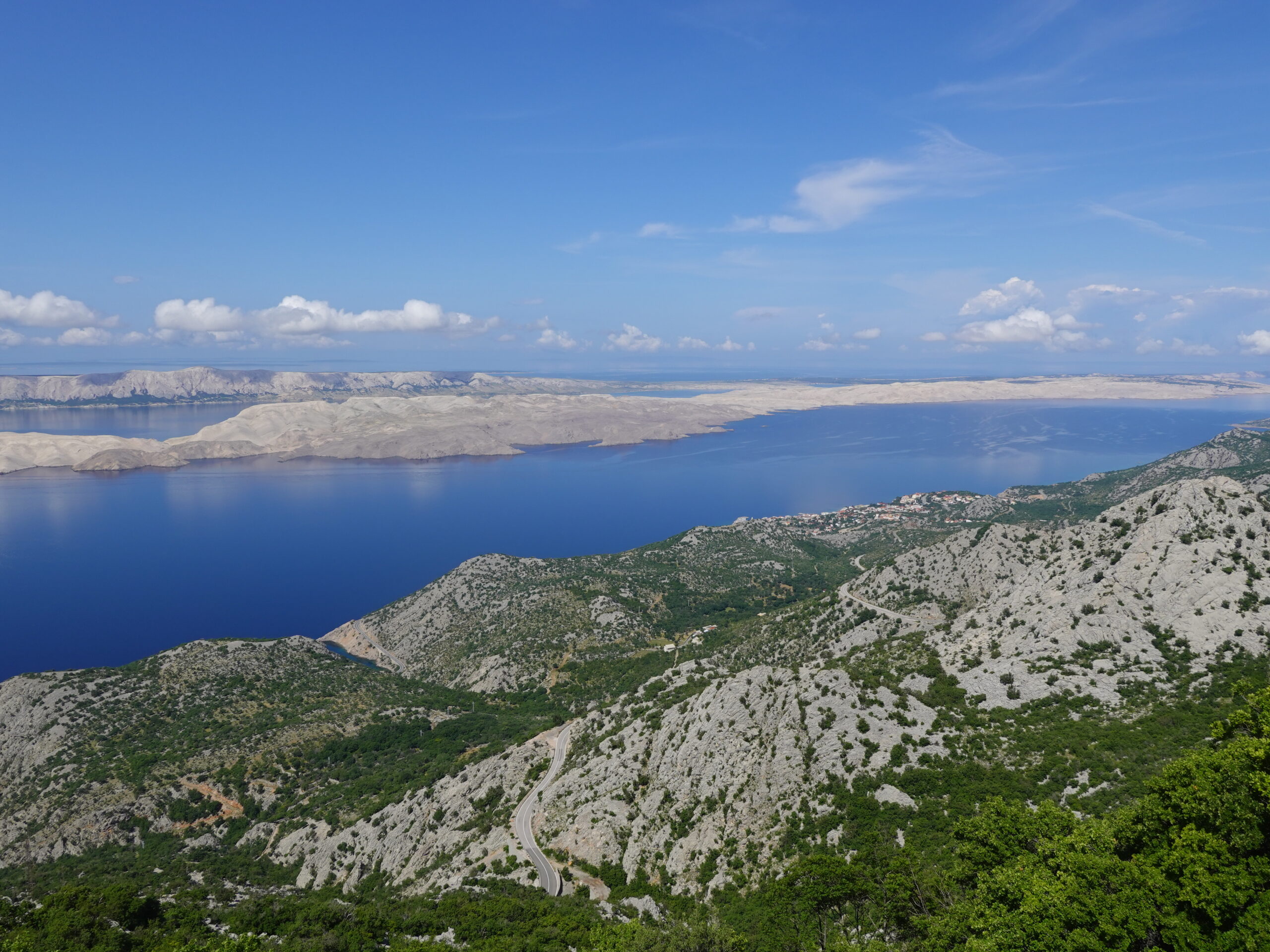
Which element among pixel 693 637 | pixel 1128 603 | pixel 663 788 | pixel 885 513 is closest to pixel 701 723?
pixel 663 788

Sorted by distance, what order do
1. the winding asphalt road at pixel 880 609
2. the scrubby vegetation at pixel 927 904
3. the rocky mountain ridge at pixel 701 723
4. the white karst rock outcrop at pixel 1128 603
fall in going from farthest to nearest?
1. the winding asphalt road at pixel 880 609
2. the white karst rock outcrop at pixel 1128 603
3. the rocky mountain ridge at pixel 701 723
4. the scrubby vegetation at pixel 927 904

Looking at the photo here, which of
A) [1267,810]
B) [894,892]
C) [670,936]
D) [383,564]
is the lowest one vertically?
[383,564]

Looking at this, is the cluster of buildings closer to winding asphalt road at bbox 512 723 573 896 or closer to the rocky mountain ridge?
the rocky mountain ridge

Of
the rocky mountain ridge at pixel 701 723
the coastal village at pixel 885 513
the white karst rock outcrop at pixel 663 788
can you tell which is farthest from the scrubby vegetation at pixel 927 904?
the coastal village at pixel 885 513

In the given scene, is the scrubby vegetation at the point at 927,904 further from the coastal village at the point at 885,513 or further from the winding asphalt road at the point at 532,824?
the coastal village at the point at 885,513

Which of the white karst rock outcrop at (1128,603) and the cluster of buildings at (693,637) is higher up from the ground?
the white karst rock outcrop at (1128,603)

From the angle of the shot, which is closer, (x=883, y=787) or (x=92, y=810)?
(x=883, y=787)

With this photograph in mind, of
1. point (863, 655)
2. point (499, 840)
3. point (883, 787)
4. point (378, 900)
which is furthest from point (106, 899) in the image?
point (863, 655)

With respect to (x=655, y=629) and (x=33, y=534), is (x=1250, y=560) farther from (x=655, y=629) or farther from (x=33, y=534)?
(x=33, y=534)

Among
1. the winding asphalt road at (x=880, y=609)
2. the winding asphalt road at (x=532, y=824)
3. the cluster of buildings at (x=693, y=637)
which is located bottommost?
the cluster of buildings at (x=693, y=637)
